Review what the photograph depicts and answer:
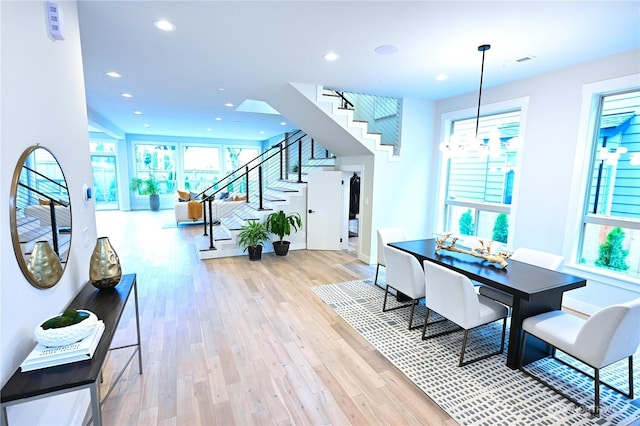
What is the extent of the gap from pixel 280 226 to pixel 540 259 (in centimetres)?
397

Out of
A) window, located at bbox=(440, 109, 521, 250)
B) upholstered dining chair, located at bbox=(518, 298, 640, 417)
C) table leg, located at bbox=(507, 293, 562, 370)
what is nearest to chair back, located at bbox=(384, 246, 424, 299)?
table leg, located at bbox=(507, 293, 562, 370)

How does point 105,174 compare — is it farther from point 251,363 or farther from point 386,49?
point 386,49

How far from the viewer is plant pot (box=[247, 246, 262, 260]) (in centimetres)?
561

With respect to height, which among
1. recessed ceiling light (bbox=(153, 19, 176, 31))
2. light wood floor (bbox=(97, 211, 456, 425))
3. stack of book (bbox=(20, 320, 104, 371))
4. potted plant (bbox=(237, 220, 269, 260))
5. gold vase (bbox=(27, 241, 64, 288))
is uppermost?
recessed ceiling light (bbox=(153, 19, 176, 31))

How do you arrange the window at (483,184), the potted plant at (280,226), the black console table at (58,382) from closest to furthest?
the black console table at (58,382) → the window at (483,184) → the potted plant at (280,226)

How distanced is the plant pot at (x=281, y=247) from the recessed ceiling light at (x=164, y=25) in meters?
3.87

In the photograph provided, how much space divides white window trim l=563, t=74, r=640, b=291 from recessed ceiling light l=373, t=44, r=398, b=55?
230cm

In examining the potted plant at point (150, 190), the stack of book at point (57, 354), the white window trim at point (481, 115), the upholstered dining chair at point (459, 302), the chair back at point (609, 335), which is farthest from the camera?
the potted plant at point (150, 190)

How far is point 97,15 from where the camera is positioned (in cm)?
253

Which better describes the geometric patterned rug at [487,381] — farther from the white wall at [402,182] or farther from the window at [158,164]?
the window at [158,164]

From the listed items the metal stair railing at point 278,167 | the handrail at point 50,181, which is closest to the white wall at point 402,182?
Answer: the metal stair railing at point 278,167

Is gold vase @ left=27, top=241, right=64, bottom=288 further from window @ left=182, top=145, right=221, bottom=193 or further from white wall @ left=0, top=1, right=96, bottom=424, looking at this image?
window @ left=182, top=145, right=221, bottom=193

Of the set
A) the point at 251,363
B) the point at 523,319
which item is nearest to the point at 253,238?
the point at 251,363

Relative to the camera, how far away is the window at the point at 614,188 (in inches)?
132
